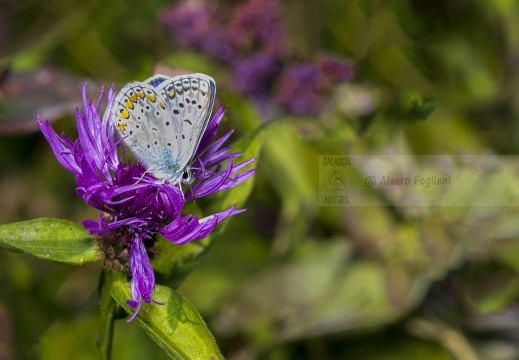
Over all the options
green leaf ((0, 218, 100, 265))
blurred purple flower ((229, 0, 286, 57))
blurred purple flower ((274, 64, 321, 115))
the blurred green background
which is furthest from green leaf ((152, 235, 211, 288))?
blurred purple flower ((229, 0, 286, 57))

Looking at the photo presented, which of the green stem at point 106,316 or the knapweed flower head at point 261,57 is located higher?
the knapweed flower head at point 261,57

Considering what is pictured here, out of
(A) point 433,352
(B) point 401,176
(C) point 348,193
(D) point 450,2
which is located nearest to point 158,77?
(C) point 348,193

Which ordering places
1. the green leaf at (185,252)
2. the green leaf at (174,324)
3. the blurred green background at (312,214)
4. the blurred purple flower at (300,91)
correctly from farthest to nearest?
the blurred purple flower at (300,91), the blurred green background at (312,214), the green leaf at (185,252), the green leaf at (174,324)

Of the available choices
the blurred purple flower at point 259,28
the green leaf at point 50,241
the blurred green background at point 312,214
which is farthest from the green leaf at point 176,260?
the blurred purple flower at point 259,28

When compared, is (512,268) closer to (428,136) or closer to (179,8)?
(428,136)

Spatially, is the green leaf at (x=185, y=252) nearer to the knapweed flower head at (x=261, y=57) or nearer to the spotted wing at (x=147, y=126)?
the spotted wing at (x=147, y=126)

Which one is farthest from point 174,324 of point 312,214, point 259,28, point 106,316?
point 259,28
